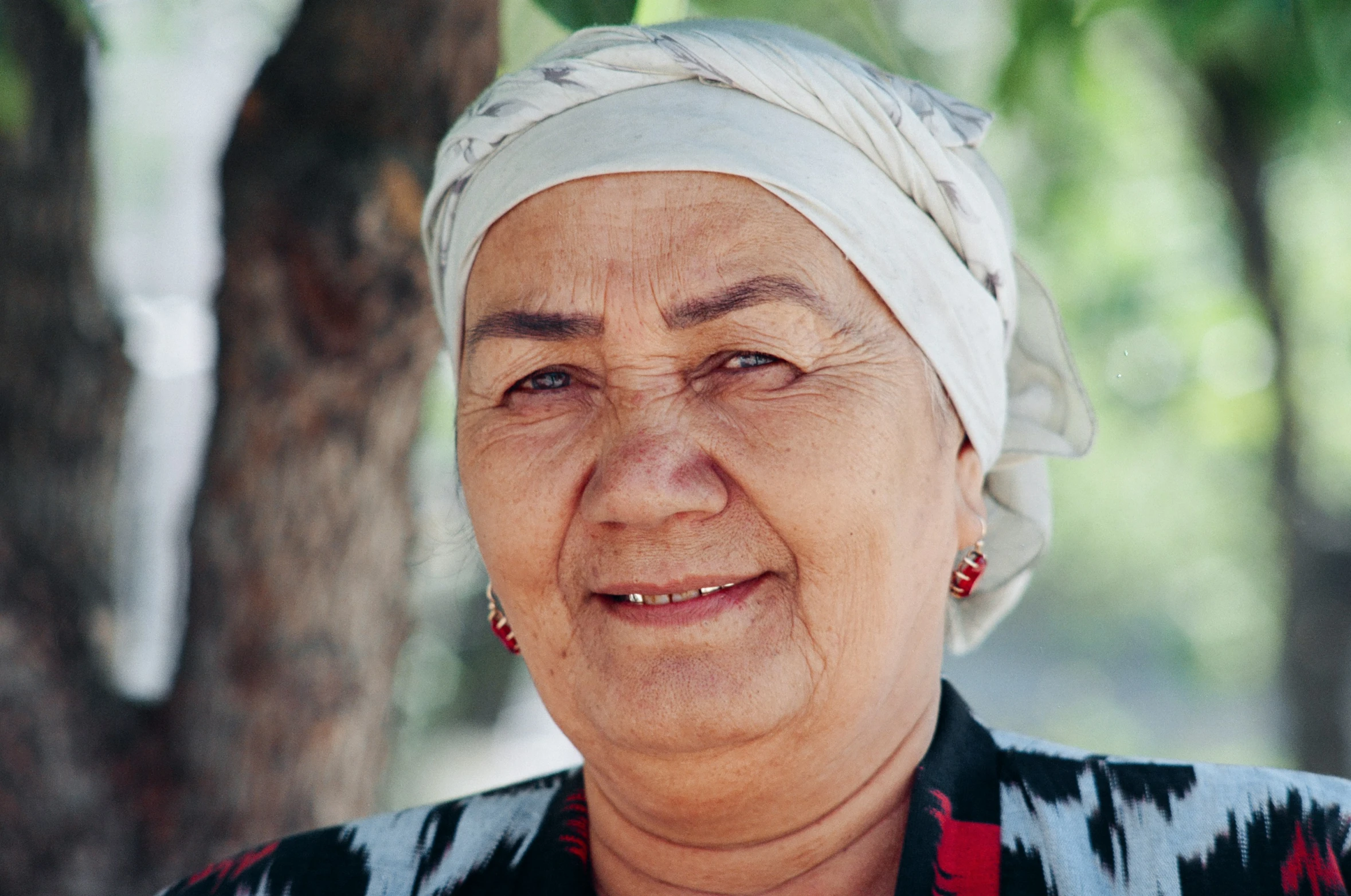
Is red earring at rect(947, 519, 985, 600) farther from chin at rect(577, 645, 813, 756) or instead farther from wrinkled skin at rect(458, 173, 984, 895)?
chin at rect(577, 645, 813, 756)

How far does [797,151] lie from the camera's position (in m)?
1.99

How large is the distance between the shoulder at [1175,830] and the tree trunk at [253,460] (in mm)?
1671

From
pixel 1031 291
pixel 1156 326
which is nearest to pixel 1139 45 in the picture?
pixel 1156 326

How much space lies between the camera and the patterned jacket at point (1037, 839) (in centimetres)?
192

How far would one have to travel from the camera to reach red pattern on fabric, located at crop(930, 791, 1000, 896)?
193 cm

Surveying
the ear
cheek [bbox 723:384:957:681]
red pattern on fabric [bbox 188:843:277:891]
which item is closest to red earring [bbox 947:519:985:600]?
the ear

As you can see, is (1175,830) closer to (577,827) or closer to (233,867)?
(577,827)

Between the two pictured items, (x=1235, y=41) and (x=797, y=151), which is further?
(x=1235, y=41)

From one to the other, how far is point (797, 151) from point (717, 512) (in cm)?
58

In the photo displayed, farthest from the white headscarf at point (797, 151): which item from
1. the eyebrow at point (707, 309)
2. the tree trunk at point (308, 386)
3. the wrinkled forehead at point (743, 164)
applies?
the tree trunk at point (308, 386)

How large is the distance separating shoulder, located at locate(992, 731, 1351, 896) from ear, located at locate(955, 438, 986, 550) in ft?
1.33

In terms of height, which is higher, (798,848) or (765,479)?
(765,479)

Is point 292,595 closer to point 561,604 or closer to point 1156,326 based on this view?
point 561,604

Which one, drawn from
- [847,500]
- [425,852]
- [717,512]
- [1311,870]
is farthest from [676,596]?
[1311,870]
